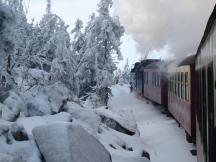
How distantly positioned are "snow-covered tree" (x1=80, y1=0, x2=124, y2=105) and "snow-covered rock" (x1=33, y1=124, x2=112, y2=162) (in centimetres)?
2091

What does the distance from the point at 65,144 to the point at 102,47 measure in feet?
76.7

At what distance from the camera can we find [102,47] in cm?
3138

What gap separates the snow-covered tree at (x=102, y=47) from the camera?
30.4m

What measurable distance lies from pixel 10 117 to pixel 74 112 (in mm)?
4346

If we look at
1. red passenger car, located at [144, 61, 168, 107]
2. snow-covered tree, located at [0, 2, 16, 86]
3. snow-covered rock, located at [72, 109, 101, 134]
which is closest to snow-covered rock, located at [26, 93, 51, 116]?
snow-covered rock, located at [72, 109, 101, 134]

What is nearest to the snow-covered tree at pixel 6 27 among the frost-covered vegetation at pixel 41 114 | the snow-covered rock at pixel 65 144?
the frost-covered vegetation at pixel 41 114

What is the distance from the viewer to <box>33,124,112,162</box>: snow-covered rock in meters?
8.16

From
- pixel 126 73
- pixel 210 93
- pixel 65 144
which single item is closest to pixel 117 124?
pixel 65 144

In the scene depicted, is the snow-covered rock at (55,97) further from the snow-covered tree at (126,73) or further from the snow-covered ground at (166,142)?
the snow-covered tree at (126,73)

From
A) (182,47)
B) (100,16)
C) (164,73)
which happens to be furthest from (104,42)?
(164,73)

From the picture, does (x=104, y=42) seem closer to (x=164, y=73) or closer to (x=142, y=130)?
(x=164, y=73)

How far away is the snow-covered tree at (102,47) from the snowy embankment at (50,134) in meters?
14.6

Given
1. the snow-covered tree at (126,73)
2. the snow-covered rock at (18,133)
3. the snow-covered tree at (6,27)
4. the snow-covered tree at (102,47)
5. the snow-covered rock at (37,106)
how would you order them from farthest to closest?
1. the snow-covered tree at (126,73)
2. the snow-covered tree at (102,47)
3. the snow-covered rock at (37,106)
4. the snow-covered rock at (18,133)
5. the snow-covered tree at (6,27)

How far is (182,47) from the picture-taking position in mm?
29016
